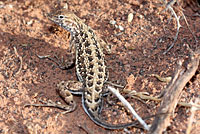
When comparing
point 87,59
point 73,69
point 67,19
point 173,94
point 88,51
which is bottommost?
point 173,94

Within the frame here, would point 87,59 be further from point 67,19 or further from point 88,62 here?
point 67,19

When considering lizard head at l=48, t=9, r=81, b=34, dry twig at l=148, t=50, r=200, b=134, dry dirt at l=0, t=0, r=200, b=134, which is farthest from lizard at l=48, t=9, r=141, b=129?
dry twig at l=148, t=50, r=200, b=134

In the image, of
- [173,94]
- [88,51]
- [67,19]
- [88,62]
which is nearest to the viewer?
[173,94]

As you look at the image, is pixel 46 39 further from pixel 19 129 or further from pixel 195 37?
pixel 195 37

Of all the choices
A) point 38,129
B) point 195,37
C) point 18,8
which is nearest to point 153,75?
point 195,37

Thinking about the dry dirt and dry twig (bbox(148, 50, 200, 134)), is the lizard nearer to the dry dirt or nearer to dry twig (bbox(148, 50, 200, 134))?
the dry dirt

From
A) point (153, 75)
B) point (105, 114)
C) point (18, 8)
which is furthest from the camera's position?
point (18, 8)

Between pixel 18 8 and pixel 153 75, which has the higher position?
pixel 18 8

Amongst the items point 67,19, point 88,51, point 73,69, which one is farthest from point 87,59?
point 67,19
